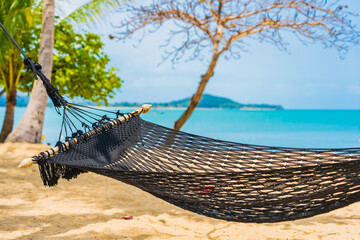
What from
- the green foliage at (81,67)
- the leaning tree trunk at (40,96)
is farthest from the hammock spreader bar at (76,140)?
the green foliage at (81,67)

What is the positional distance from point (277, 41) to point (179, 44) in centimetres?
147

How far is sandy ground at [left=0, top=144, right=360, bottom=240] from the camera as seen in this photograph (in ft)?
6.87

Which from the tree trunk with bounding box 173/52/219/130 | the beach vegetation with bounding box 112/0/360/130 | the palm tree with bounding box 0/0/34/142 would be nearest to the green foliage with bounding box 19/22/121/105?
the palm tree with bounding box 0/0/34/142

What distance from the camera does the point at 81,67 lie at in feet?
24.0

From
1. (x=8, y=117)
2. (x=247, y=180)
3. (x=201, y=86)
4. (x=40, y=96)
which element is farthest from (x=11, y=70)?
(x=247, y=180)

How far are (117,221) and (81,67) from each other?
217 inches

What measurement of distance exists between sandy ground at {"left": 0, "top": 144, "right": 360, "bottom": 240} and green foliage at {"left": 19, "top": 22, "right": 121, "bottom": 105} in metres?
4.43

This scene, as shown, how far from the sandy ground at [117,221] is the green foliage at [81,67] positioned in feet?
14.5

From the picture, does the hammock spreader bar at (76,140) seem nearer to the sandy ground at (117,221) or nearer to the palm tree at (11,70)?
the sandy ground at (117,221)

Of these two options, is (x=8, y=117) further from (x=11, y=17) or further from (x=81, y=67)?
(x=11, y=17)

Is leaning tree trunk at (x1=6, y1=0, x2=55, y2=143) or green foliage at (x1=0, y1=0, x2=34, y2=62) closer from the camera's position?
leaning tree trunk at (x1=6, y1=0, x2=55, y2=143)

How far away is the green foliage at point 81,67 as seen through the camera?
286 inches

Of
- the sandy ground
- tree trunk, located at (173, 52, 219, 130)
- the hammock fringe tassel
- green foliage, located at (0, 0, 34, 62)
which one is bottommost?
the sandy ground

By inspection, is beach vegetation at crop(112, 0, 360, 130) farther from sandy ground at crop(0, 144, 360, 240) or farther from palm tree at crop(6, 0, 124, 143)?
sandy ground at crop(0, 144, 360, 240)
